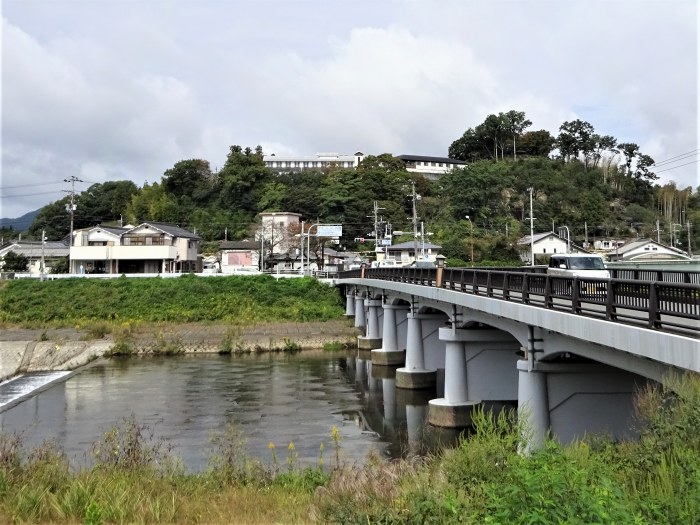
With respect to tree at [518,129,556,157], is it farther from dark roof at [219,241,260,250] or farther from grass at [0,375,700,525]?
grass at [0,375,700,525]

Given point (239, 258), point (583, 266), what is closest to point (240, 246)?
point (239, 258)

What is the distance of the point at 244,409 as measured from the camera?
25016 millimetres

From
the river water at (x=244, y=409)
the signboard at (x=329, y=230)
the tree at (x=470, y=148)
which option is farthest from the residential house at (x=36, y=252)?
the tree at (x=470, y=148)

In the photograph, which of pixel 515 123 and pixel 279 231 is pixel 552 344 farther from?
pixel 515 123

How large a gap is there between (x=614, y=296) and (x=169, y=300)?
48.2 metres

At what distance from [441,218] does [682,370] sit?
8123cm

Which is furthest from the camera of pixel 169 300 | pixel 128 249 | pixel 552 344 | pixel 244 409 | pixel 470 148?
pixel 470 148

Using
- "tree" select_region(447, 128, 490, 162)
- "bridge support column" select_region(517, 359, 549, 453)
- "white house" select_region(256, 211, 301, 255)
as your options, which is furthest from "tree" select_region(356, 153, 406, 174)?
"bridge support column" select_region(517, 359, 549, 453)

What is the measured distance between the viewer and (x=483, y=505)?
6.45 meters

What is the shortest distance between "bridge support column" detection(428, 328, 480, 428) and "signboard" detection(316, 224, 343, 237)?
57471 millimetres

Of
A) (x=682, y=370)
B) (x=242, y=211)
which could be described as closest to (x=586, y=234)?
(x=242, y=211)

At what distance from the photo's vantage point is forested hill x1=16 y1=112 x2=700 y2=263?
8838 centimetres

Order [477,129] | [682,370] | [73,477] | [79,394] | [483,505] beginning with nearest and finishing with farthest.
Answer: [483,505], [682,370], [73,477], [79,394], [477,129]

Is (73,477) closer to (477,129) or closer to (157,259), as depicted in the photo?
(157,259)
